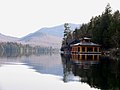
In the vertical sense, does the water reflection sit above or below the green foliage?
below

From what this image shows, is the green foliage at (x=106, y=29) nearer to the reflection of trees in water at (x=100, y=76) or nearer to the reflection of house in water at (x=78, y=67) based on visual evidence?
the reflection of house in water at (x=78, y=67)

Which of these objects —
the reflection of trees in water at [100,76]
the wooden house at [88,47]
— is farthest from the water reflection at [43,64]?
the wooden house at [88,47]

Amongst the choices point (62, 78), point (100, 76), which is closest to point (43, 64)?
point (62, 78)

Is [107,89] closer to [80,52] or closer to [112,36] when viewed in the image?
[112,36]

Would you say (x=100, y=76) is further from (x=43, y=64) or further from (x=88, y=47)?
(x=88, y=47)

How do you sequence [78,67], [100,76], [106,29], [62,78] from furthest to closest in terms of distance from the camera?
[106,29]
[78,67]
[100,76]
[62,78]

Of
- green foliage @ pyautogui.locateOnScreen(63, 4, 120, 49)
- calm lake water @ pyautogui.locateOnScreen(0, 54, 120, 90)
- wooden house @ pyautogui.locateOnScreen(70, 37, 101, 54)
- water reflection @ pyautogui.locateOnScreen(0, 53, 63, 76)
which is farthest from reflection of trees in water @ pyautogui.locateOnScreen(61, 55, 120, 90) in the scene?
wooden house @ pyautogui.locateOnScreen(70, 37, 101, 54)

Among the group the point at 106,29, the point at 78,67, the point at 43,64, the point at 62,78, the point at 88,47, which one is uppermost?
the point at 106,29

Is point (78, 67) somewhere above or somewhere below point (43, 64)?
below

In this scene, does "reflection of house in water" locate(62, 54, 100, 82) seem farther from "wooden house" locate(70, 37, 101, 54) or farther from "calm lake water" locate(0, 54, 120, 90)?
"wooden house" locate(70, 37, 101, 54)

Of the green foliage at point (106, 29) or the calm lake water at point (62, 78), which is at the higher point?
the green foliage at point (106, 29)

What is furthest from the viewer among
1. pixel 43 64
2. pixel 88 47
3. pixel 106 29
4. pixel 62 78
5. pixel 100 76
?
pixel 88 47

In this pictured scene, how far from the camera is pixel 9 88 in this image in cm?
2602

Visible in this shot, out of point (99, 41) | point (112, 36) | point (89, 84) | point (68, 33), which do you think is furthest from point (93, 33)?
point (89, 84)
